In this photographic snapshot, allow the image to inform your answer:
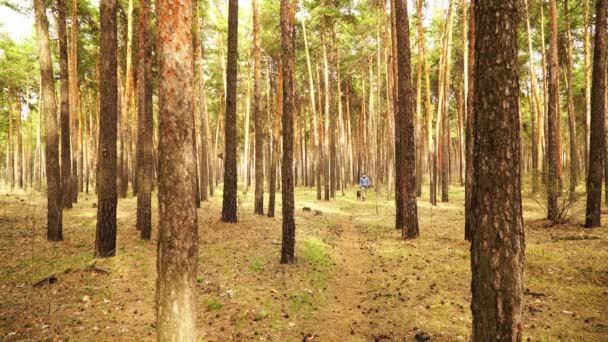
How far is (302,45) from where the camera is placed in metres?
24.0

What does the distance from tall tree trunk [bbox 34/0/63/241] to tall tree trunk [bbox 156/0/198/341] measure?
8.12m

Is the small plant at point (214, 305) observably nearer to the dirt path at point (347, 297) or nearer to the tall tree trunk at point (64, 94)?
the dirt path at point (347, 297)

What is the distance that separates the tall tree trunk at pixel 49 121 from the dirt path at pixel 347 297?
29.2 feet

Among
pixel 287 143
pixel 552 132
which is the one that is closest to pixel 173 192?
pixel 287 143

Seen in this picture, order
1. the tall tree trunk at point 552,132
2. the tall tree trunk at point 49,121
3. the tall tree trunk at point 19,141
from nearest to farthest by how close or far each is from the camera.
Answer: the tall tree trunk at point 49,121, the tall tree trunk at point 552,132, the tall tree trunk at point 19,141

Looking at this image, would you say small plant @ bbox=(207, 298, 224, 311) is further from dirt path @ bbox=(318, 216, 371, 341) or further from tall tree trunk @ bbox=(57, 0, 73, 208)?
tall tree trunk @ bbox=(57, 0, 73, 208)

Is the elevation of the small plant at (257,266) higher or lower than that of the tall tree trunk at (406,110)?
lower

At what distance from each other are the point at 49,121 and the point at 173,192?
910 cm

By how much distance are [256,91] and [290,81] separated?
277 inches

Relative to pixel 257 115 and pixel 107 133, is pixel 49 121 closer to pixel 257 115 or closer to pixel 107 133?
pixel 107 133

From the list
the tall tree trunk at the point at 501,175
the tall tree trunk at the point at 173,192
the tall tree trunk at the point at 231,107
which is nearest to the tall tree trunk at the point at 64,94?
the tall tree trunk at the point at 231,107

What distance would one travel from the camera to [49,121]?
10117 mm

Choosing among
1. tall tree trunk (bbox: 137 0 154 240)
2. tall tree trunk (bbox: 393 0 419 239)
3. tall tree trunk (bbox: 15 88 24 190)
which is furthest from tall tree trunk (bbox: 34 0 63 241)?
tall tree trunk (bbox: 15 88 24 190)

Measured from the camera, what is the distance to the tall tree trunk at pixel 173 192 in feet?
12.8
